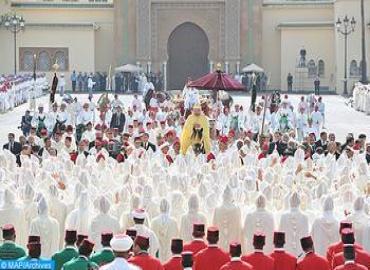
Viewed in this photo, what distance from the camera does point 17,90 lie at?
4888 centimetres

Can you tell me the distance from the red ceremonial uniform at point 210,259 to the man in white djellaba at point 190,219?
2.47m

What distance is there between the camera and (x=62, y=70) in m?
61.0

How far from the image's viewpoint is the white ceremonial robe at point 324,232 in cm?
1434

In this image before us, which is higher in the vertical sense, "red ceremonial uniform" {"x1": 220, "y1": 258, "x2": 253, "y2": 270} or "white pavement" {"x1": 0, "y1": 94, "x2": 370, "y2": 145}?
"white pavement" {"x1": 0, "y1": 94, "x2": 370, "y2": 145}

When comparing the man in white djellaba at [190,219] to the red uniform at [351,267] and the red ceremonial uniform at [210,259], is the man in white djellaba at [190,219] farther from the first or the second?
the red uniform at [351,267]

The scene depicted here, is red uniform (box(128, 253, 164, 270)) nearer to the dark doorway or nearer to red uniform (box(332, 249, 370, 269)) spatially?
red uniform (box(332, 249, 370, 269))

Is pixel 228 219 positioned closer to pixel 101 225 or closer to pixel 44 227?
pixel 101 225

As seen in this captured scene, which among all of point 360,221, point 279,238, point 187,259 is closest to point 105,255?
point 187,259

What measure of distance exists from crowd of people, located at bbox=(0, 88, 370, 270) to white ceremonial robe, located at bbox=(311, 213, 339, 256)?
1 centimetres

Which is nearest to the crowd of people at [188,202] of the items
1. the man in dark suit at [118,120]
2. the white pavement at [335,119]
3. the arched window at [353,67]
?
the man in dark suit at [118,120]

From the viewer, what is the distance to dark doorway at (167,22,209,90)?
62125 mm

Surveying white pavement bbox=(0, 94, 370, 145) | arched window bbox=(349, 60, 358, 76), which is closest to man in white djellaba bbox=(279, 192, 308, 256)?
white pavement bbox=(0, 94, 370, 145)

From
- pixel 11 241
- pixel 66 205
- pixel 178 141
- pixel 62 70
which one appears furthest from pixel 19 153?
pixel 62 70

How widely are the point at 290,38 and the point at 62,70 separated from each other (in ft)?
43.1
